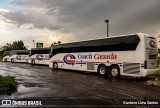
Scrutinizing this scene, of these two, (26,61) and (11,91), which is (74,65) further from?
(26,61)

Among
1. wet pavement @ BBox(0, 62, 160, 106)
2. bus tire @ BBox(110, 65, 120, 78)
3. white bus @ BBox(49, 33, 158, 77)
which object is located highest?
white bus @ BBox(49, 33, 158, 77)

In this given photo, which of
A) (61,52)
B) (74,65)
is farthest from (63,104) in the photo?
(61,52)

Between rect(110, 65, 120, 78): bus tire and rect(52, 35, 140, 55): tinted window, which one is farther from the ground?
rect(52, 35, 140, 55): tinted window

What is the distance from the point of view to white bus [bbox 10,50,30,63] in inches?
2101

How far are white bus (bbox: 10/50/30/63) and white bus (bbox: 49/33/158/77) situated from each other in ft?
87.6

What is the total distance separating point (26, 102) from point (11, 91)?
335 centimetres

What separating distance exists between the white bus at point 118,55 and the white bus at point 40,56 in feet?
45.6

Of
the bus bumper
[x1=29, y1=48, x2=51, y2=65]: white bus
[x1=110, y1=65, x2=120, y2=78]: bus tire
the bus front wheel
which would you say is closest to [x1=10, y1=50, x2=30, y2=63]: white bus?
[x1=29, y1=48, x2=51, y2=65]: white bus

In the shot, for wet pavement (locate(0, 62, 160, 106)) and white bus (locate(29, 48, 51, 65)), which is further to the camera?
white bus (locate(29, 48, 51, 65))

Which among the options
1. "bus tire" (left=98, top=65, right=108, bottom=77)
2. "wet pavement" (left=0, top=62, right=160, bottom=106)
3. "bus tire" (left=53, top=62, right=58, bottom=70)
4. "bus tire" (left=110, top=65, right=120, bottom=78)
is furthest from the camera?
"bus tire" (left=53, top=62, right=58, bottom=70)

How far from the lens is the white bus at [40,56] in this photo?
41.9m

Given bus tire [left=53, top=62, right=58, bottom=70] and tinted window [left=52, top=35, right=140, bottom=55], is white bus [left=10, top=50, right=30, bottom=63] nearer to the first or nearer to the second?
bus tire [left=53, top=62, right=58, bottom=70]

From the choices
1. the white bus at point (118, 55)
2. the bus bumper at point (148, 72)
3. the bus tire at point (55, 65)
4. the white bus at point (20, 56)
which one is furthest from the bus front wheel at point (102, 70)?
the white bus at point (20, 56)

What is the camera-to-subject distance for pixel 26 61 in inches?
2100
